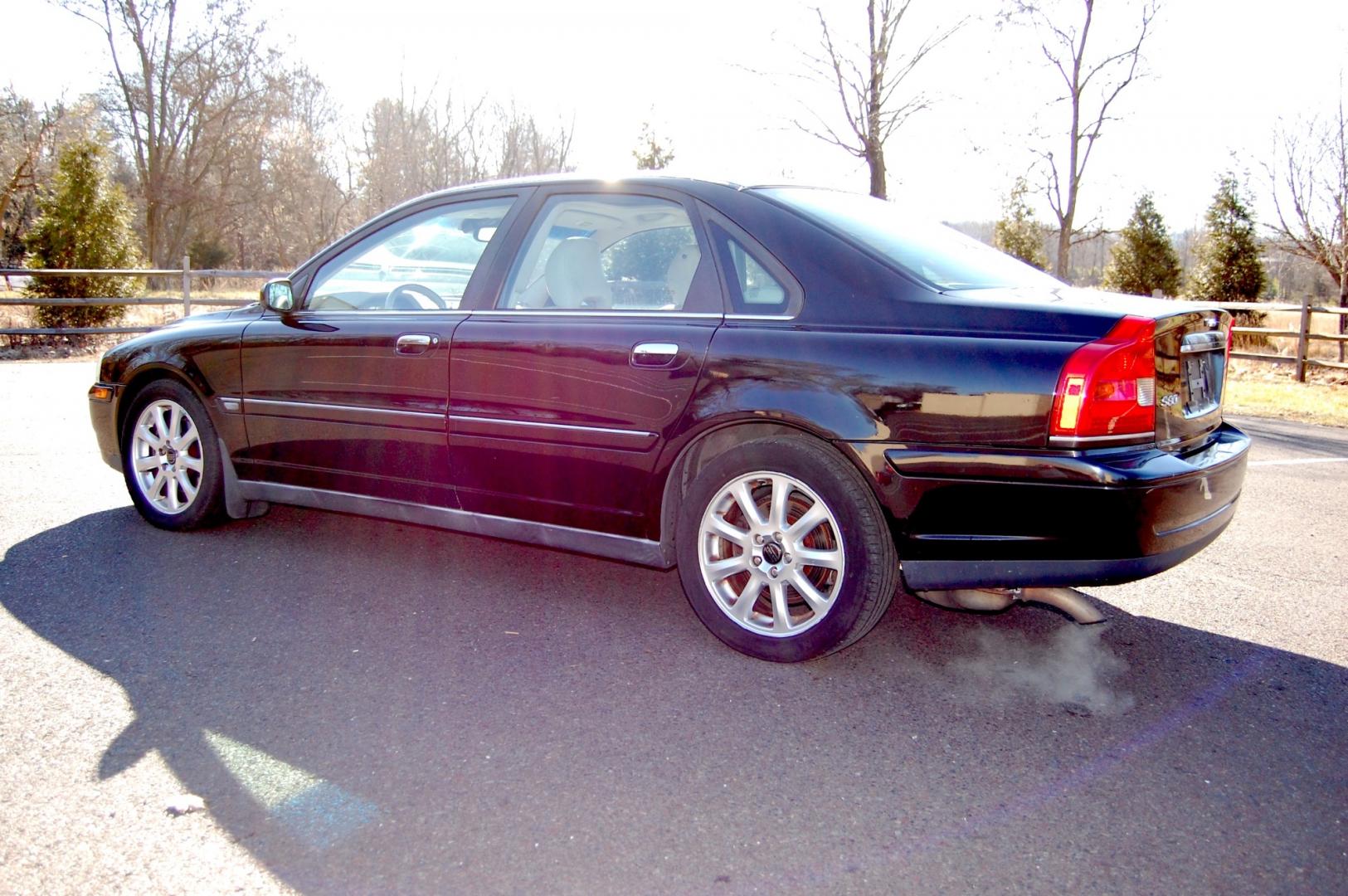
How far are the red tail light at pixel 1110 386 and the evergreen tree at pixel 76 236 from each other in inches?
672

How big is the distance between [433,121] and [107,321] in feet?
115

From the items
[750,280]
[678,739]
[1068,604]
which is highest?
[750,280]

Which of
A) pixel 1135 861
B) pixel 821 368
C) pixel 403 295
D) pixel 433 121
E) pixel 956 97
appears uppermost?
pixel 433 121

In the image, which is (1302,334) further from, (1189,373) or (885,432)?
(885,432)

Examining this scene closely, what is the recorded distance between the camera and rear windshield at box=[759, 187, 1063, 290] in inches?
139

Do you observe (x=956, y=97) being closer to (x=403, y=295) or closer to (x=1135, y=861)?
(x=403, y=295)

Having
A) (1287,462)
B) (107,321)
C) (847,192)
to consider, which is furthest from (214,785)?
(107,321)

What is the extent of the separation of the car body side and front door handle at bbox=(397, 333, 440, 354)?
0.08 meters

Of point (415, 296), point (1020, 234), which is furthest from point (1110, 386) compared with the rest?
point (1020, 234)

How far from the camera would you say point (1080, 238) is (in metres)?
21.1

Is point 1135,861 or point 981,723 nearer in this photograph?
point 1135,861

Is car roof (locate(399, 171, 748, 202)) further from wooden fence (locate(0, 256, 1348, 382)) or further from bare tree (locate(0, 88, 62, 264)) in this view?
bare tree (locate(0, 88, 62, 264))

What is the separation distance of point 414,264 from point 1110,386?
9.42 feet

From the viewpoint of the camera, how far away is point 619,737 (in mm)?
2904
